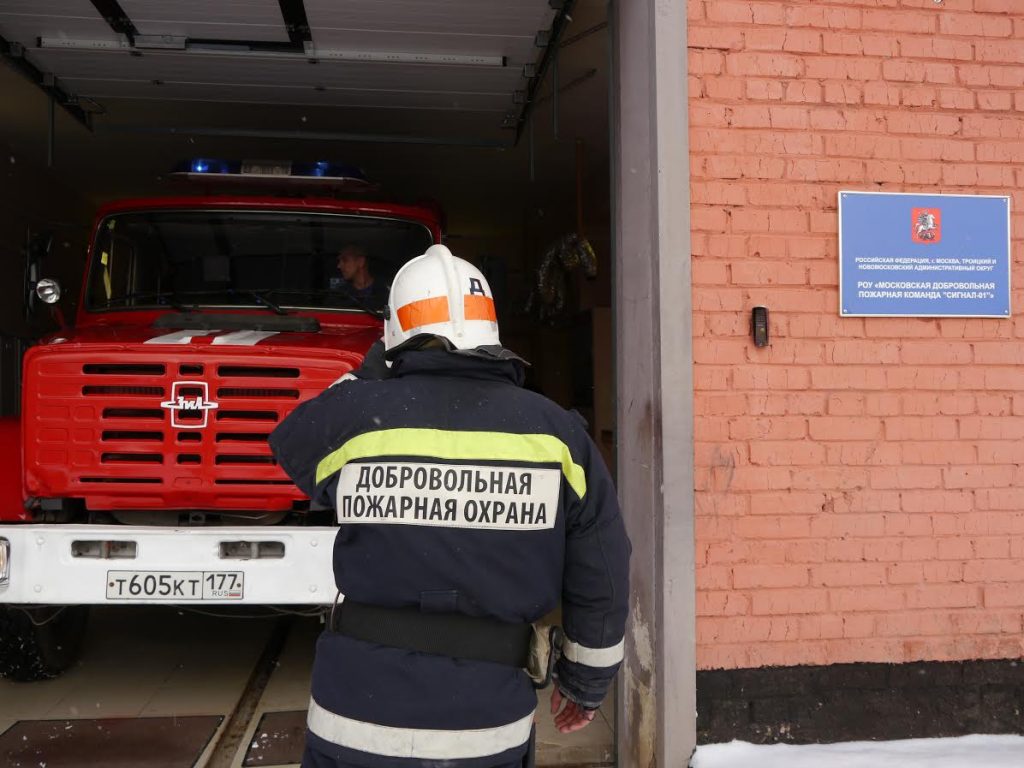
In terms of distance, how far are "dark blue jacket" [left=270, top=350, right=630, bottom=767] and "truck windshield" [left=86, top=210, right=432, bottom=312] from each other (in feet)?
9.57

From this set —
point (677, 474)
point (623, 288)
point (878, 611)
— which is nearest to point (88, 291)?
point (623, 288)

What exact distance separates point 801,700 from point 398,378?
240cm

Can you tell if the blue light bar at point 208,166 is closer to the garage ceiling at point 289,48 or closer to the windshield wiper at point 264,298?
the garage ceiling at point 289,48

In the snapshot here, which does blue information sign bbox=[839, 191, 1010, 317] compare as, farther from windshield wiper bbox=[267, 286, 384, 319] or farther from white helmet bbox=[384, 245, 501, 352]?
windshield wiper bbox=[267, 286, 384, 319]

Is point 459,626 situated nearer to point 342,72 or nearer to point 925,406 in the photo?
point 925,406

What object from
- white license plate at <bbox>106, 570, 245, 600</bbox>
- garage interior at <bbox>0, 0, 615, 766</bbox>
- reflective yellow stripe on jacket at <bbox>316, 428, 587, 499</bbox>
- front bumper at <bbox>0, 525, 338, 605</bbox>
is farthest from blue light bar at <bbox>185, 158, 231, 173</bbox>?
reflective yellow stripe on jacket at <bbox>316, 428, 587, 499</bbox>

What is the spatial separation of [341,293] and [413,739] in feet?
10.8

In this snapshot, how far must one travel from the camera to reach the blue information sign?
3.64 metres

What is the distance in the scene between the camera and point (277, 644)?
18.0ft

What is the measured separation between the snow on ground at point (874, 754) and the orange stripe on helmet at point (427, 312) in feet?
7.36

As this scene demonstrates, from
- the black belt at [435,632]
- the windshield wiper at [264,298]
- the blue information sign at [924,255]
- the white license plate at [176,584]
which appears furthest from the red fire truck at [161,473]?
the blue information sign at [924,255]

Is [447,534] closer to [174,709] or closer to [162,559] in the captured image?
[162,559]

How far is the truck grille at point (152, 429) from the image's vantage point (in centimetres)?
372

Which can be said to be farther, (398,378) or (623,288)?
(623,288)
